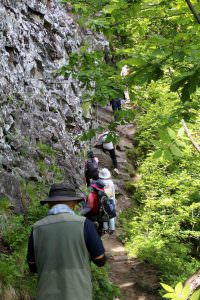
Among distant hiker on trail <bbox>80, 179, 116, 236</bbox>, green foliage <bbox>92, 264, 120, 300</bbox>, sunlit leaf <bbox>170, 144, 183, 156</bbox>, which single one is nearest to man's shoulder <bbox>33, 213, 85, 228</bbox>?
sunlit leaf <bbox>170, 144, 183, 156</bbox>

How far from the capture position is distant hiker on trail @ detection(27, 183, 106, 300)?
10.9 feet

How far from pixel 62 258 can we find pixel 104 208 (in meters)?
4.43

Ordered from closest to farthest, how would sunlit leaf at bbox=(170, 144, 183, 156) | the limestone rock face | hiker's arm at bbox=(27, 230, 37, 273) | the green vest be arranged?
1. sunlit leaf at bbox=(170, 144, 183, 156)
2. the green vest
3. hiker's arm at bbox=(27, 230, 37, 273)
4. the limestone rock face

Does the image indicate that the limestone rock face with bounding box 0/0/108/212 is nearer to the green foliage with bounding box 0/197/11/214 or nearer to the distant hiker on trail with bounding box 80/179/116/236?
the green foliage with bounding box 0/197/11/214

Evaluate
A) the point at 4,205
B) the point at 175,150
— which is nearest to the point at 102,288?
the point at 4,205

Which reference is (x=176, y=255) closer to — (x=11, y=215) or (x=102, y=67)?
(x=11, y=215)

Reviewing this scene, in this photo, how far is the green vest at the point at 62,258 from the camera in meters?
3.33

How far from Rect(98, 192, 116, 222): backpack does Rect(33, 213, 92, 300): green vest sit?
14.0ft

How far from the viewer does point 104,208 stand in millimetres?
7734

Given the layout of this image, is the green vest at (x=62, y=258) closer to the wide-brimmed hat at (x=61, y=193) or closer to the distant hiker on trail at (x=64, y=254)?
the distant hiker on trail at (x=64, y=254)

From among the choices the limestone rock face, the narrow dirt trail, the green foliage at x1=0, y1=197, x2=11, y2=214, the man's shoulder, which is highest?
the limestone rock face

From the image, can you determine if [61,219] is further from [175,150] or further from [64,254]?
[175,150]

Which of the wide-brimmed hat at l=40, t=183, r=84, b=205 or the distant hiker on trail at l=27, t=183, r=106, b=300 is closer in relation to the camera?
the distant hiker on trail at l=27, t=183, r=106, b=300

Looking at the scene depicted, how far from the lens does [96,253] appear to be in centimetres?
341
